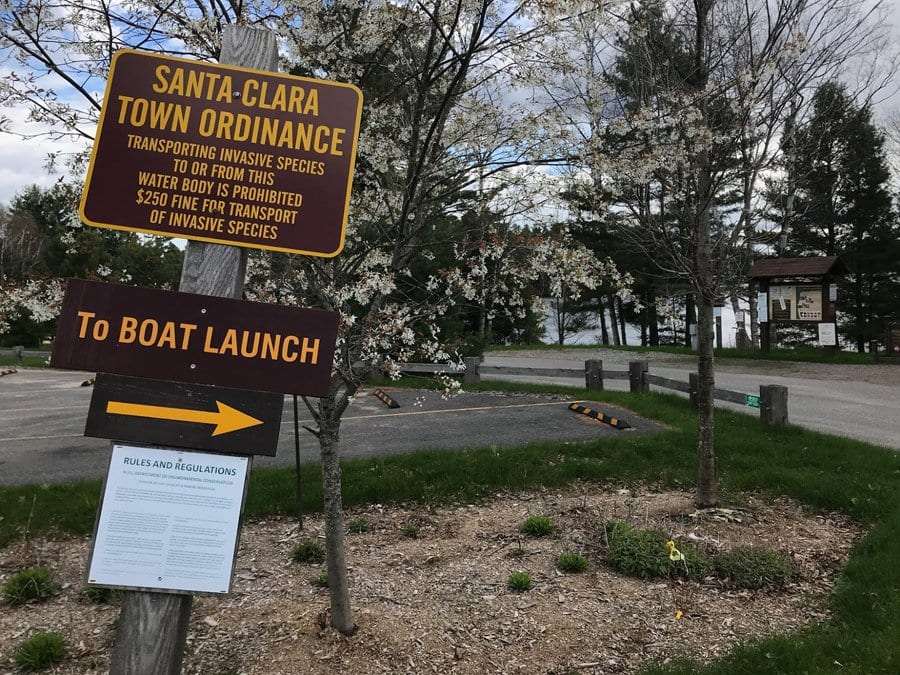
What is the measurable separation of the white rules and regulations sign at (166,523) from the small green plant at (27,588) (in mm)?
2980

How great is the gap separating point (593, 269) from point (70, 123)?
451 cm

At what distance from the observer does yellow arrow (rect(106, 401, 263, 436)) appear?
2.29 meters

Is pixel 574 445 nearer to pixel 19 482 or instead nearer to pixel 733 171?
pixel 733 171

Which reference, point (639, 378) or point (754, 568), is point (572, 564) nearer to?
point (754, 568)

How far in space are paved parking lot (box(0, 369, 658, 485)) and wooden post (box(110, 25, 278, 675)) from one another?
16.6 ft

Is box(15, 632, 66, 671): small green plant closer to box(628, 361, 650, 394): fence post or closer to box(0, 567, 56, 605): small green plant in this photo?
box(0, 567, 56, 605): small green plant

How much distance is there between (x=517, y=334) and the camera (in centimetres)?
3616

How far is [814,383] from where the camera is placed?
1491cm

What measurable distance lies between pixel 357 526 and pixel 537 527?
1853mm

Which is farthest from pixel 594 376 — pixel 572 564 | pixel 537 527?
pixel 572 564

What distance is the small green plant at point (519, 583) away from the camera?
4551 millimetres

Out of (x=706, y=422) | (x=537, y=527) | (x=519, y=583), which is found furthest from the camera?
(x=706, y=422)

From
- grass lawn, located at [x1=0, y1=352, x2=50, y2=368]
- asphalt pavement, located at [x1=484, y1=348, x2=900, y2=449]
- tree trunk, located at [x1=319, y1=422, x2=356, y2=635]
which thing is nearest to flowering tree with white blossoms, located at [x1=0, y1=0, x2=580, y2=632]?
tree trunk, located at [x1=319, y1=422, x2=356, y2=635]

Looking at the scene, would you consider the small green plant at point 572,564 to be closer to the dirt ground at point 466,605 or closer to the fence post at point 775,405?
the dirt ground at point 466,605
